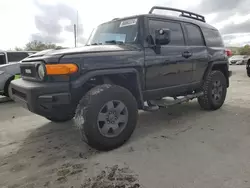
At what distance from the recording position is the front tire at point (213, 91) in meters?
4.90

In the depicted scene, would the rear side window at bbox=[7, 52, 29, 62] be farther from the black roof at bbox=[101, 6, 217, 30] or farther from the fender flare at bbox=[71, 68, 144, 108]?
the fender flare at bbox=[71, 68, 144, 108]

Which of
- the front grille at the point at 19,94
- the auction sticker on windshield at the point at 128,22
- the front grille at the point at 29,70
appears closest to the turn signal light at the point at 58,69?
the front grille at the point at 29,70

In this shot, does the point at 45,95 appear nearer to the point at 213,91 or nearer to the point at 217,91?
the point at 213,91

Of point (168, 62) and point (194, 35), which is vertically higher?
point (194, 35)

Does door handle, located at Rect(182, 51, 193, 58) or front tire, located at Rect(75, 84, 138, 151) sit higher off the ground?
door handle, located at Rect(182, 51, 193, 58)

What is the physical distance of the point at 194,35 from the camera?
462 centimetres

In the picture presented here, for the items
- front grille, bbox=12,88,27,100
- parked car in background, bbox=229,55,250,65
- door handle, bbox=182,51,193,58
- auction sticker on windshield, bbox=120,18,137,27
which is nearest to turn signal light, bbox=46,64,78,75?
front grille, bbox=12,88,27,100

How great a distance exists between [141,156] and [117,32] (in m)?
2.02

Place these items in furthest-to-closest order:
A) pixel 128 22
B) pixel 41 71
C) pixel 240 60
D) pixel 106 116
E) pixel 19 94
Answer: pixel 240 60 → pixel 128 22 → pixel 19 94 → pixel 106 116 → pixel 41 71

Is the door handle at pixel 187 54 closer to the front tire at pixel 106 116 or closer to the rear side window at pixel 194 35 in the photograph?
the rear side window at pixel 194 35

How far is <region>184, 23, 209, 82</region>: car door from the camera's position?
14.6ft

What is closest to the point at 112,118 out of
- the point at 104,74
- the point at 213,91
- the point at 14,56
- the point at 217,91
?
the point at 104,74

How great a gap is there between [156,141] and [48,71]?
1.77 m

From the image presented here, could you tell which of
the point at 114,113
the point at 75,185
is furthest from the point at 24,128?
the point at 75,185
